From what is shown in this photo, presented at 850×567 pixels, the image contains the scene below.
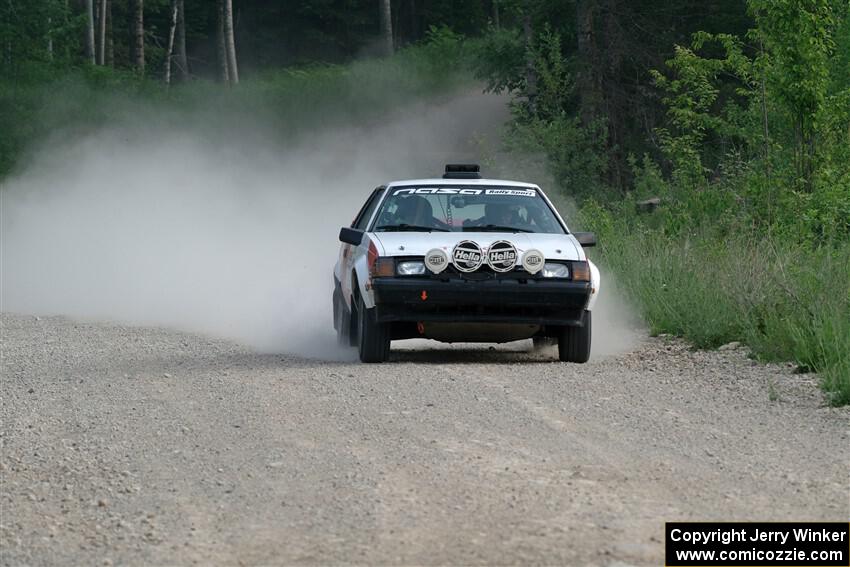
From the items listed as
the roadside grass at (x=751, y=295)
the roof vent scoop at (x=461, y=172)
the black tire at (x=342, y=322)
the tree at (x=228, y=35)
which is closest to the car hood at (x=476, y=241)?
the black tire at (x=342, y=322)

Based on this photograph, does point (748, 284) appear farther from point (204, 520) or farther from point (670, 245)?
point (204, 520)

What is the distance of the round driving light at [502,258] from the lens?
11977mm

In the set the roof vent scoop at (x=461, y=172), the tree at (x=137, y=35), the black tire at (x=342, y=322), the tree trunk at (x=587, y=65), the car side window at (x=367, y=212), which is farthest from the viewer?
the tree at (x=137, y=35)

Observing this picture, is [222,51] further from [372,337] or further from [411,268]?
[411,268]

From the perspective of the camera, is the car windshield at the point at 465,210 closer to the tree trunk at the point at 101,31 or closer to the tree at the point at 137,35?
the tree at the point at 137,35

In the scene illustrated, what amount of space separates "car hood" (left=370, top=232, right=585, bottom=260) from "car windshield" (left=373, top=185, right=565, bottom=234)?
0.28 meters

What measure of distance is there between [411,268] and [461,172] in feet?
7.72

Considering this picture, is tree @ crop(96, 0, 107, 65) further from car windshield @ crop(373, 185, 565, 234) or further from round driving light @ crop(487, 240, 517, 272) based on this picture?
round driving light @ crop(487, 240, 517, 272)

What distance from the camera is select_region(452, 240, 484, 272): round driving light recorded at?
1197 centimetres

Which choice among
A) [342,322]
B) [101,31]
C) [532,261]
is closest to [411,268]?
[532,261]

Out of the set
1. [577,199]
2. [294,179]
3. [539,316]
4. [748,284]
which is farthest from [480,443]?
[294,179]

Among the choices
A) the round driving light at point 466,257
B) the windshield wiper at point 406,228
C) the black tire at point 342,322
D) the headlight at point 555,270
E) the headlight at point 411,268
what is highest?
the windshield wiper at point 406,228

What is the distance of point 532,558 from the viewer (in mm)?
5965

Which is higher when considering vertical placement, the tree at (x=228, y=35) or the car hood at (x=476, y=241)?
the tree at (x=228, y=35)
